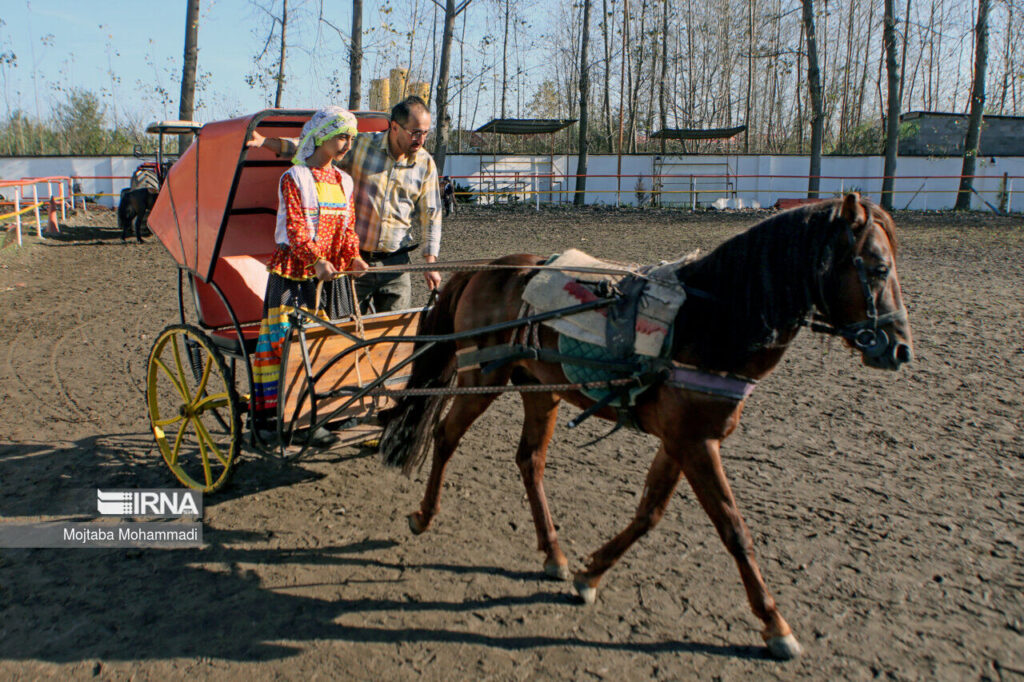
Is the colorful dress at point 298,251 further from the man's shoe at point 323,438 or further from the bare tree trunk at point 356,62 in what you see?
the bare tree trunk at point 356,62

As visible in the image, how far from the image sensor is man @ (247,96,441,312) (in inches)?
151

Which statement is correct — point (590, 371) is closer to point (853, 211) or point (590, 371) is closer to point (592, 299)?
point (592, 299)

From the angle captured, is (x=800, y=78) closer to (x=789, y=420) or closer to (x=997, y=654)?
(x=789, y=420)

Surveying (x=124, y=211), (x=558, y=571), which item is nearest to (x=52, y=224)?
(x=124, y=211)

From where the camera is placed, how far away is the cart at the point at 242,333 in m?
3.63

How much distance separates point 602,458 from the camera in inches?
181

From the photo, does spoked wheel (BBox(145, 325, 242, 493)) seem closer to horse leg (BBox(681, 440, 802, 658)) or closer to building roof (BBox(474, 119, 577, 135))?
horse leg (BBox(681, 440, 802, 658))

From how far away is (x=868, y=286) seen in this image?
8.02 feet

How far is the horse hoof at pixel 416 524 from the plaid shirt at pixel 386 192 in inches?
60.4

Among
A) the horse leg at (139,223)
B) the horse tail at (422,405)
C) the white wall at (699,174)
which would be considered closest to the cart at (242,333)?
the horse tail at (422,405)

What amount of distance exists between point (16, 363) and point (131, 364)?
1.09 m

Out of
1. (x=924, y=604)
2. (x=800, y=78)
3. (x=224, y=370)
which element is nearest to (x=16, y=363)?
(x=224, y=370)

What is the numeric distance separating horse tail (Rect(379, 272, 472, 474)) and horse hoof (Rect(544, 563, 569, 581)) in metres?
0.97

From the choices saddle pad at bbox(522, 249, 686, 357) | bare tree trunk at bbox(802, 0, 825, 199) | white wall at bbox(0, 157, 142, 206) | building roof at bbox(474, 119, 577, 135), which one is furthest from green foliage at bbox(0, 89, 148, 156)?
saddle pad at bbox(522, 249, 686, 357)
